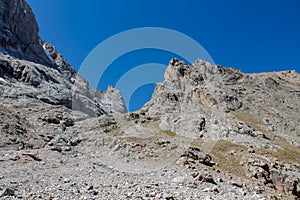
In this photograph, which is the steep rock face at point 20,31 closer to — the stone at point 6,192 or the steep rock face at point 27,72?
the steep rock face at point 27,72

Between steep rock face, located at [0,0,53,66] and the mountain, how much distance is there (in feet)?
2.93

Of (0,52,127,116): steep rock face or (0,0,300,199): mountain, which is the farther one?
(0,52,127,116): steep rock face

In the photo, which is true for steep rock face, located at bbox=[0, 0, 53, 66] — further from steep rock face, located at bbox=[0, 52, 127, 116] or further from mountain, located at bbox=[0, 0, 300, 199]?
steep rock face, located at bbox=[0, 52, 127, 116]

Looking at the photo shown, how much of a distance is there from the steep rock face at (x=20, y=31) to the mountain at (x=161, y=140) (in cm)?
89

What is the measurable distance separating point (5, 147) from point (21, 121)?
404 inches

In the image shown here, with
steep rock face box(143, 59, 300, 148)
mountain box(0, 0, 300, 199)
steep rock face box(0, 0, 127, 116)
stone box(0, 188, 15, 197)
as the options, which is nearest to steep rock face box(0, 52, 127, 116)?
steep rock face box(0, 0, 127, 116)

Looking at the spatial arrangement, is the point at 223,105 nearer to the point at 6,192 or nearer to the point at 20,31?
the point at 6,192

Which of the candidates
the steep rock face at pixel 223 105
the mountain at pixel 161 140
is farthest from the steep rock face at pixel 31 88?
the steep rock face at pixel 223 105

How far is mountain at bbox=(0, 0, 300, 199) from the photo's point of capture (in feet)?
50.5

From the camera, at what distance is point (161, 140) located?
1321 inches

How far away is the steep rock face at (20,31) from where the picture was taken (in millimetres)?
93875

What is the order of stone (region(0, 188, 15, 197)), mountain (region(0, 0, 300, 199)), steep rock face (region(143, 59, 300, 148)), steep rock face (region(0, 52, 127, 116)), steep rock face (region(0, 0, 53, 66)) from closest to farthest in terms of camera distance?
stone (region(0, 188, 15, 197)) → mountain (region(0, 0, 300, 199)) → steep rock face (region(143, 59, 300, 148)) → steep rock face (region(0, 52, 127, 116)) → steep rock face (region(0, 0, 53, 66))

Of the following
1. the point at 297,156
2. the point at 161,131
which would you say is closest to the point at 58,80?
the point at 161,131

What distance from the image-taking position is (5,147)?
Result: 2608 cm
